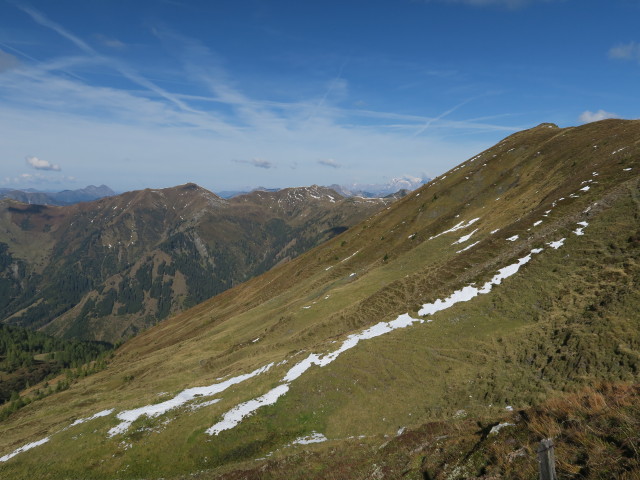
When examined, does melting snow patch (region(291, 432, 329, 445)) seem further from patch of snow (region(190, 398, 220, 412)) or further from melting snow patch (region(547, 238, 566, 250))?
melting snow patch (region(547, 238, 566, 250))

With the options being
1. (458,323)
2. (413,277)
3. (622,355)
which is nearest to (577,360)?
(622,355)

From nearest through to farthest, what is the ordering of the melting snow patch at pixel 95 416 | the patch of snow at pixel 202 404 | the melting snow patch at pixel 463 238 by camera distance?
1. the patch of snow at pixel 202 404
2. the melting snow patch at pixel 95 416
3. the melting snow patch at pixel 463 238

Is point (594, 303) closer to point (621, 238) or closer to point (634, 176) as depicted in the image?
point (621, 238)

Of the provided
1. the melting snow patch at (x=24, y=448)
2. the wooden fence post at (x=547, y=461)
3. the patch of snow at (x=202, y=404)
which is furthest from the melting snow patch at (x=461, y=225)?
the melting snow patch at (x=24, y=448)

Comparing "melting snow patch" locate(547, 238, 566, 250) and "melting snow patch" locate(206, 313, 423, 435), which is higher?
"melting snow patch" locate(547, 238, 566, 250)

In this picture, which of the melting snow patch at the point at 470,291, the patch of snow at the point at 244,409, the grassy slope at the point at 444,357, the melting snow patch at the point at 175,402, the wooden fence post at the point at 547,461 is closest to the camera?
the wooden fence post at the point at 547,461

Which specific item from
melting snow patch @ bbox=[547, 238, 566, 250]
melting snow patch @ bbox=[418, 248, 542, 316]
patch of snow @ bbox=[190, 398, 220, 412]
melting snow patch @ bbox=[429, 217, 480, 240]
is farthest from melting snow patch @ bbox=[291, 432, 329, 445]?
melting snow patch @ bbox=[429, 217, 480, 240]

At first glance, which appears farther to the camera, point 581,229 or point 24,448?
point 24,448

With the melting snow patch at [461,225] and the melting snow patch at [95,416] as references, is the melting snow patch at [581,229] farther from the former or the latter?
the melting snow patch at [95,416]

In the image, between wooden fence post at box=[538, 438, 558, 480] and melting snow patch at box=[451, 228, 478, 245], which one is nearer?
wooden fence post at box=[538, 438, 558, 480]

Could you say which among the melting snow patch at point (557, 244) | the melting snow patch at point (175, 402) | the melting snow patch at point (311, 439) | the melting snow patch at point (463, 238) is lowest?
the melting snow patch at point (175, 402)

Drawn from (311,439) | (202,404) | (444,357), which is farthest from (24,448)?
(444,357)

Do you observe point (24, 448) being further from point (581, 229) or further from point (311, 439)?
point (581, 229)

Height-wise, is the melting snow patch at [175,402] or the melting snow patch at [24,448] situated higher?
the melting snow patch at [175,402]
